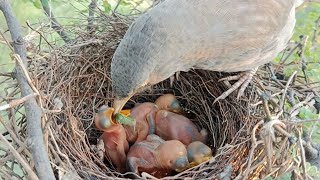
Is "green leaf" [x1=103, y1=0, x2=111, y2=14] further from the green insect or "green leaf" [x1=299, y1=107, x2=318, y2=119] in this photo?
"green leaf" [x1=299, y1=107, x2=318, y2=119]

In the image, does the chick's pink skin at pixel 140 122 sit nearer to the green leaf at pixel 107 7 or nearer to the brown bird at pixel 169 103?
Answer: the brown bird at pixel 169 103

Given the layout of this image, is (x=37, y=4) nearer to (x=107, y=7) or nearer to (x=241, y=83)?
(x=107, y=7)

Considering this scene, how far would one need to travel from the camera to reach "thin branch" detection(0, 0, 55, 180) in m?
1.31

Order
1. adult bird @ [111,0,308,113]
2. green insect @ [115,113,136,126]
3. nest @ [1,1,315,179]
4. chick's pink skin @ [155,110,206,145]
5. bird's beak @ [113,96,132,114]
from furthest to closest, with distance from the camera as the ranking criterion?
1. chick's pink skin @ [155,110,206,145]
2. green insect @ [115,113,136,126]
3. bird's beak @ [113,96,132,114]
4. adult bird @ [111,0,308,113]
5. nest @ [1,1,315,179]

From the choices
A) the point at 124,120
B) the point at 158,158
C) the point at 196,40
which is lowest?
the point at 158,158

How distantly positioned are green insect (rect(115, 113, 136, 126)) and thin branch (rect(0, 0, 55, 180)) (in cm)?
69

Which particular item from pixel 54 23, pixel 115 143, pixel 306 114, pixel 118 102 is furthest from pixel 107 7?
pixel 306 114

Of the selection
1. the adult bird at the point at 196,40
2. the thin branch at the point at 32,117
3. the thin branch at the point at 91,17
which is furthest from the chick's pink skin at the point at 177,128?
the thin branch at the point at 32,117

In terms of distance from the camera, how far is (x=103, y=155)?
7.32ft

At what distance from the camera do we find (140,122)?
2332 millimetres

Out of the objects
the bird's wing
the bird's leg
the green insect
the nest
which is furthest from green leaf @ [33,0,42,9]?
the bird's leg

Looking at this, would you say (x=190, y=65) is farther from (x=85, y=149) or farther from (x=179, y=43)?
(x=85, y=149)

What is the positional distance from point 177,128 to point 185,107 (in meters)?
0.24

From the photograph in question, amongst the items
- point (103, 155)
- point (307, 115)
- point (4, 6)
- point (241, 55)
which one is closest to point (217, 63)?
point (241, 55)
